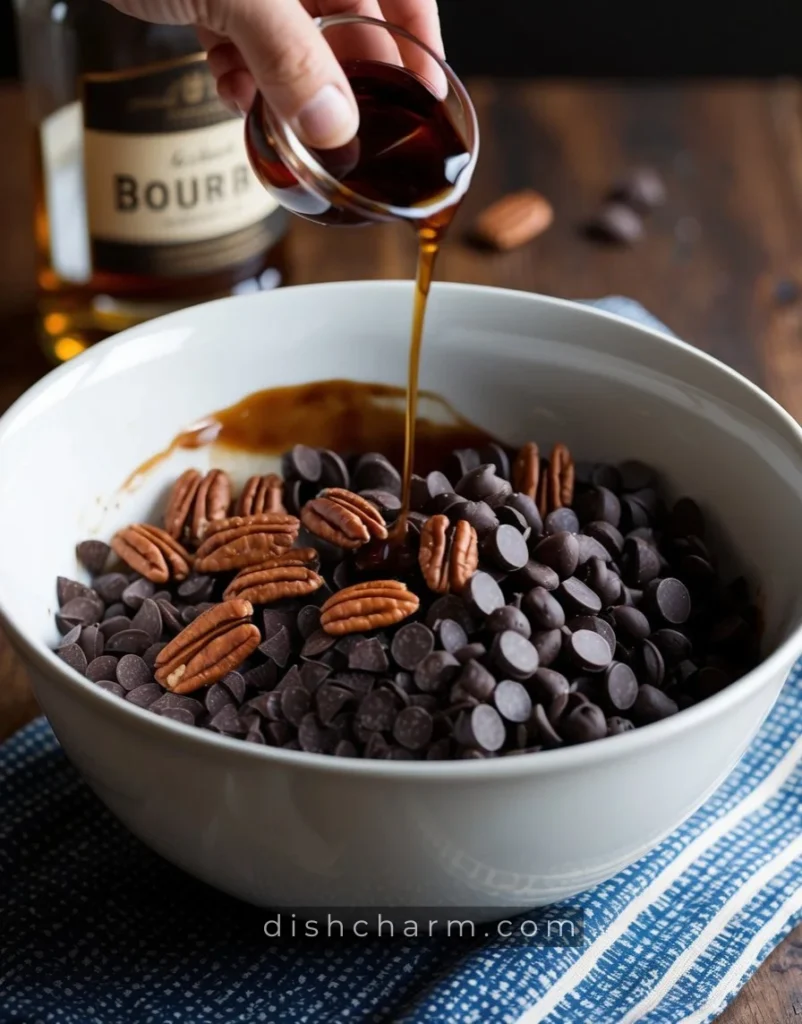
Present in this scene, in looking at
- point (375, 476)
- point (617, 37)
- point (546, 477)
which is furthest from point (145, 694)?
point (617, 37)

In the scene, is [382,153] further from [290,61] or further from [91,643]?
[91,643]


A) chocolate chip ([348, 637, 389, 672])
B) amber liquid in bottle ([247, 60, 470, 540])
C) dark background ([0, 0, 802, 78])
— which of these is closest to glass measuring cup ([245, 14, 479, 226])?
amber liquid in bottle ([247, 60, 470, 540])

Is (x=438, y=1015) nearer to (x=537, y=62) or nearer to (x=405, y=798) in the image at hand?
(x=405, y=798)

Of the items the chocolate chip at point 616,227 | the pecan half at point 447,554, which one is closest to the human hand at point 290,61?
the pecan half at point 447,554

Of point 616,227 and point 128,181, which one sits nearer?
point 128,181

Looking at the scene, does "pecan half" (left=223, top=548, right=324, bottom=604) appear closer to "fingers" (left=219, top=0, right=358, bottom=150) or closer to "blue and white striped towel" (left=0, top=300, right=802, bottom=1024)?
"blue and white striped towel" (left=0, top=300, right=802, bottom=1024)

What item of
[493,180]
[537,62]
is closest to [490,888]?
Answer: [493,180]
